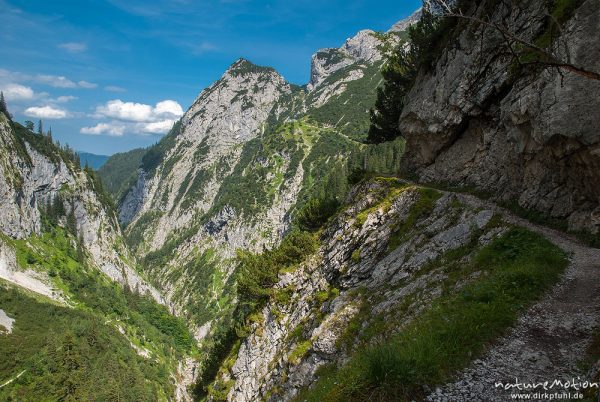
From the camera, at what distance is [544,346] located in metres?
10.7

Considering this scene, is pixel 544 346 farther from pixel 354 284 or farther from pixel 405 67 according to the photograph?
pixel 405 67

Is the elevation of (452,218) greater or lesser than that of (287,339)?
greater

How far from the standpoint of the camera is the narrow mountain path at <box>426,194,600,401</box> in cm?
916

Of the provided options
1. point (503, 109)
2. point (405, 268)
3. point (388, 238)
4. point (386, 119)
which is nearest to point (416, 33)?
point (386, 119)

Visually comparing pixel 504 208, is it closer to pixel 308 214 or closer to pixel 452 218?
pixel 452 218

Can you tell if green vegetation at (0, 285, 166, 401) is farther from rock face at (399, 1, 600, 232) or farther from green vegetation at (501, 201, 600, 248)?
green vegetation at (501, 201, 600, 248)

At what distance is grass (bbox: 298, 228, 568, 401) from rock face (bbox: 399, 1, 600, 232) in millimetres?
5020

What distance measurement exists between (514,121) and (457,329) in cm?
1836

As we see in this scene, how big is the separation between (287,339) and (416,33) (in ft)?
128

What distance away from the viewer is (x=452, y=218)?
81.4ft

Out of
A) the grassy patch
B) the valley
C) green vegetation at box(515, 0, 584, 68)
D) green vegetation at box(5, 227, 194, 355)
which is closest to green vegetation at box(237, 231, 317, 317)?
the valley

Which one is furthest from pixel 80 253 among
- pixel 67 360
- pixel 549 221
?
pixel 549 221

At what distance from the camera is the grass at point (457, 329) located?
898cm

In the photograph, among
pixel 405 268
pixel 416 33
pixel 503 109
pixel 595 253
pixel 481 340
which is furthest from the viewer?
pixel 416 33
